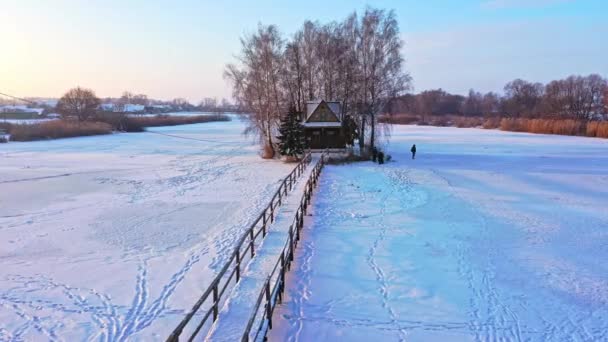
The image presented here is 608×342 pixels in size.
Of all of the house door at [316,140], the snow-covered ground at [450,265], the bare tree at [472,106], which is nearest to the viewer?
the snow-covered ground at [450,265]

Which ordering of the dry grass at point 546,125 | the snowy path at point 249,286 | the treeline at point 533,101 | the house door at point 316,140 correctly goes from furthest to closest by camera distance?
the treeline at point 533,101
the dry grass at point 546,125
the house door at point 316,140
the snowy path at point 249,286

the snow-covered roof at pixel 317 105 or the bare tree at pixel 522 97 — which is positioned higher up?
the bare tree at pixel 522 97

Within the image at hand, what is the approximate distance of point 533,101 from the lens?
106125mm

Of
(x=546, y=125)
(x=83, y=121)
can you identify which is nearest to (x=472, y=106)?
(x=546, y=125)

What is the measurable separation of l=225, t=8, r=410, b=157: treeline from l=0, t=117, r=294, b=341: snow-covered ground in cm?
865

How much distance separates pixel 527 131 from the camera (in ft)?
223

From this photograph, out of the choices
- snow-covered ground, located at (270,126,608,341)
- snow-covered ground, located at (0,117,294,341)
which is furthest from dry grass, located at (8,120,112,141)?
snow-covered ground, located at (270,126,608,341)

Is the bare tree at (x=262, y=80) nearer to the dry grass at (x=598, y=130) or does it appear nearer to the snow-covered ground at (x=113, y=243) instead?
the snow-covered ground at (x=113, y=243)

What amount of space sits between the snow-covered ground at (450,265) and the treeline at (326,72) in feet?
44.5

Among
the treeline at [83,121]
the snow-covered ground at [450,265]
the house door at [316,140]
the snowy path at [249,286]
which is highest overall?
the treeline at [83,121]

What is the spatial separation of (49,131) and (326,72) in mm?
42529

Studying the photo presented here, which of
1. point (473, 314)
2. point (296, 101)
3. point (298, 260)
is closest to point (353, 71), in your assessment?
point (296, 101)

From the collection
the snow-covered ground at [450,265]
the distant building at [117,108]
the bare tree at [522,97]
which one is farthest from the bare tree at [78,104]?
the bare tree at [522,97]

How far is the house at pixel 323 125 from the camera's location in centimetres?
3194
